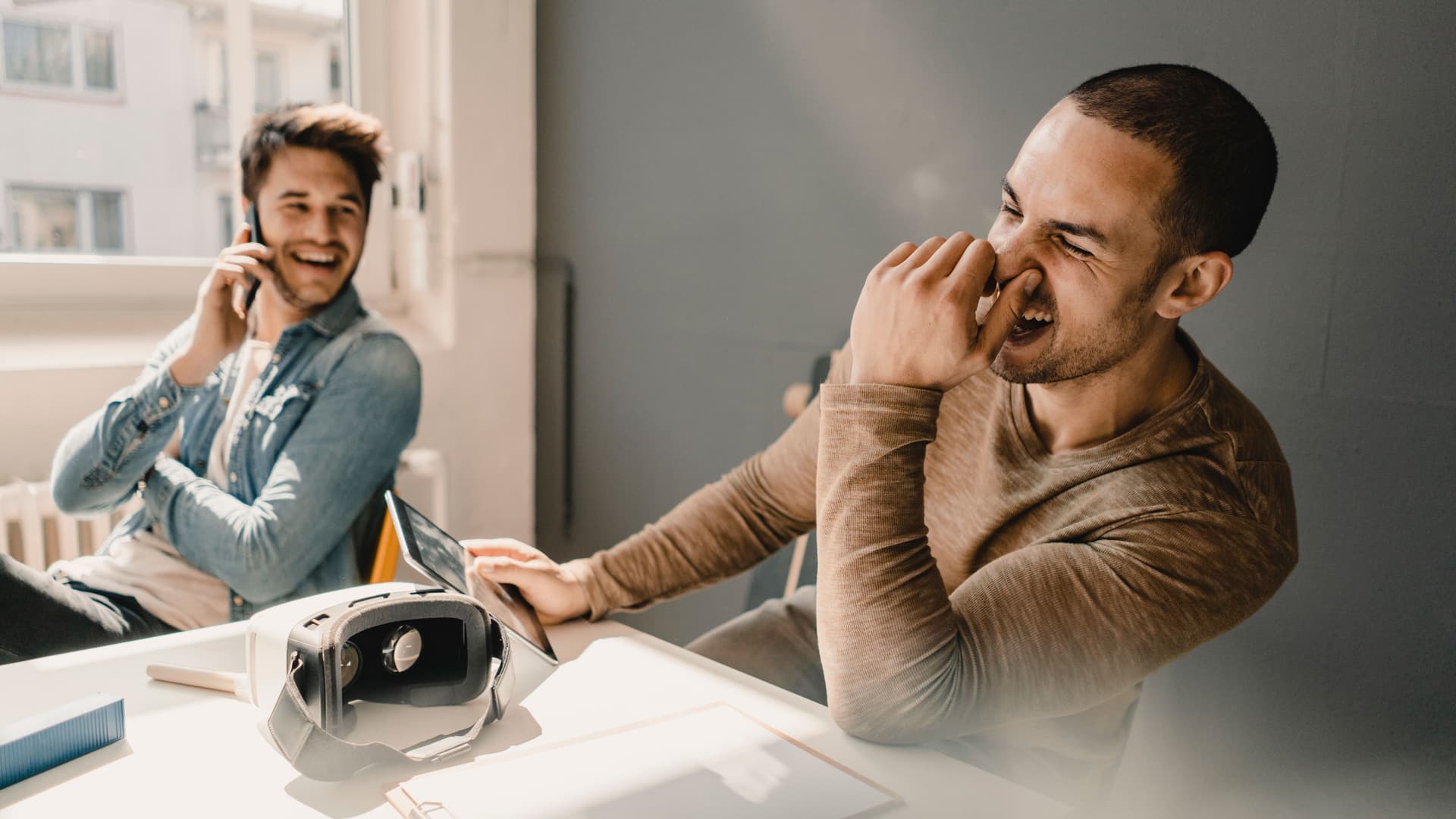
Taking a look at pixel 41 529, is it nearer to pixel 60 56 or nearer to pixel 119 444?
pixel 119 444

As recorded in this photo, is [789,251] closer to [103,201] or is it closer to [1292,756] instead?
[1292,756]

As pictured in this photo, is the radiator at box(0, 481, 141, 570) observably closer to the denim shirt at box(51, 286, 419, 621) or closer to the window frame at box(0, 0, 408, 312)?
the denim shirt at box(51, 286, 419, 621)

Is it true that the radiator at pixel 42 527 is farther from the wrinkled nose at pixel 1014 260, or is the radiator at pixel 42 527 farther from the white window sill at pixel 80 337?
the wrinkled nose at pixel 1014 260

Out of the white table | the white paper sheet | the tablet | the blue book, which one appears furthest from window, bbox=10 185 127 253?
the white paper sheet

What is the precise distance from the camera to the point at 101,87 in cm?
218

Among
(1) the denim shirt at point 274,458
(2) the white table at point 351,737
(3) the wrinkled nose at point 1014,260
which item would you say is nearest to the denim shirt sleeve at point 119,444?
(1) the denim shirt at point 274,458

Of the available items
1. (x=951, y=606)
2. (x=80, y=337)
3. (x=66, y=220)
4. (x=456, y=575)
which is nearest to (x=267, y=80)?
(x=66, y=220)

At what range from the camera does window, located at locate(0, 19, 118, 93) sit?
2.07 m

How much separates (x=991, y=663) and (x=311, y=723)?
0.57 meters

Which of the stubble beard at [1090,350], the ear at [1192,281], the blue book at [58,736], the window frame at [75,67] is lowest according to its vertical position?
the blue book at [58,736]

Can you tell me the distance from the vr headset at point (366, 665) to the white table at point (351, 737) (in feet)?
0.06

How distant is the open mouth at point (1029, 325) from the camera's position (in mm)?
1100

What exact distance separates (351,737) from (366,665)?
7 centimetres

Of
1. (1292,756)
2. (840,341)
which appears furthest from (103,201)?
(1292,756)
